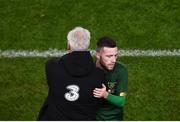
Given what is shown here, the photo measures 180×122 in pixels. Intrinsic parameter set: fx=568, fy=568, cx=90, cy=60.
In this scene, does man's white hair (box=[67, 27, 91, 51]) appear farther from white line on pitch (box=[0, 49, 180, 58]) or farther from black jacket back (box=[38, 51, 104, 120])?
white line on pitch (box=[0, 49, 180, 58])

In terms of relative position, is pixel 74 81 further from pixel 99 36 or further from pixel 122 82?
pixel 99 36

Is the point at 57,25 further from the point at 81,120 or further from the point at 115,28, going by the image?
the point at 81,120

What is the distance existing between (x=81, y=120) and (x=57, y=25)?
5.66m

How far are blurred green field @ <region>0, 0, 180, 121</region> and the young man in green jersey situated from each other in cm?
235

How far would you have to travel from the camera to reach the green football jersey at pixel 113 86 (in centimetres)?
635

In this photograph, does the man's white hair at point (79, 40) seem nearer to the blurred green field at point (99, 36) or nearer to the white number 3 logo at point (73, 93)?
the white number 3 logo at point (73, 93)

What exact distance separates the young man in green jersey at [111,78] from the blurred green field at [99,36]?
2355 millimetres

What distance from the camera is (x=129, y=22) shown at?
37.1ft

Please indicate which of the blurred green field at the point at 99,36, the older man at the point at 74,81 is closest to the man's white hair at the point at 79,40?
the older man at the point at 74,81

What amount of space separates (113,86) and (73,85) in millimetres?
691

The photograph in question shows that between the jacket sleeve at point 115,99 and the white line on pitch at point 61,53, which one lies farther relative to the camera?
the white line on pitch at point 61,53

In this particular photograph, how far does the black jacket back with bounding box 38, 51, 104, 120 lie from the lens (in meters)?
5.84

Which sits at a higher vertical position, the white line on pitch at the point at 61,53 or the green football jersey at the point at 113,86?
the green football jersey at the point at 113,86

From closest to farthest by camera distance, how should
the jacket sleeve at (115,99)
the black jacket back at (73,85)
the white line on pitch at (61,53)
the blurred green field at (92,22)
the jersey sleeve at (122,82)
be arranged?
the black jacket back at (73,85)
the jacket sleeve at (115,99)
the jersey sleeve at (122,82)
the white line on pitch at (61,53)
the blurred green field at (92,22)
